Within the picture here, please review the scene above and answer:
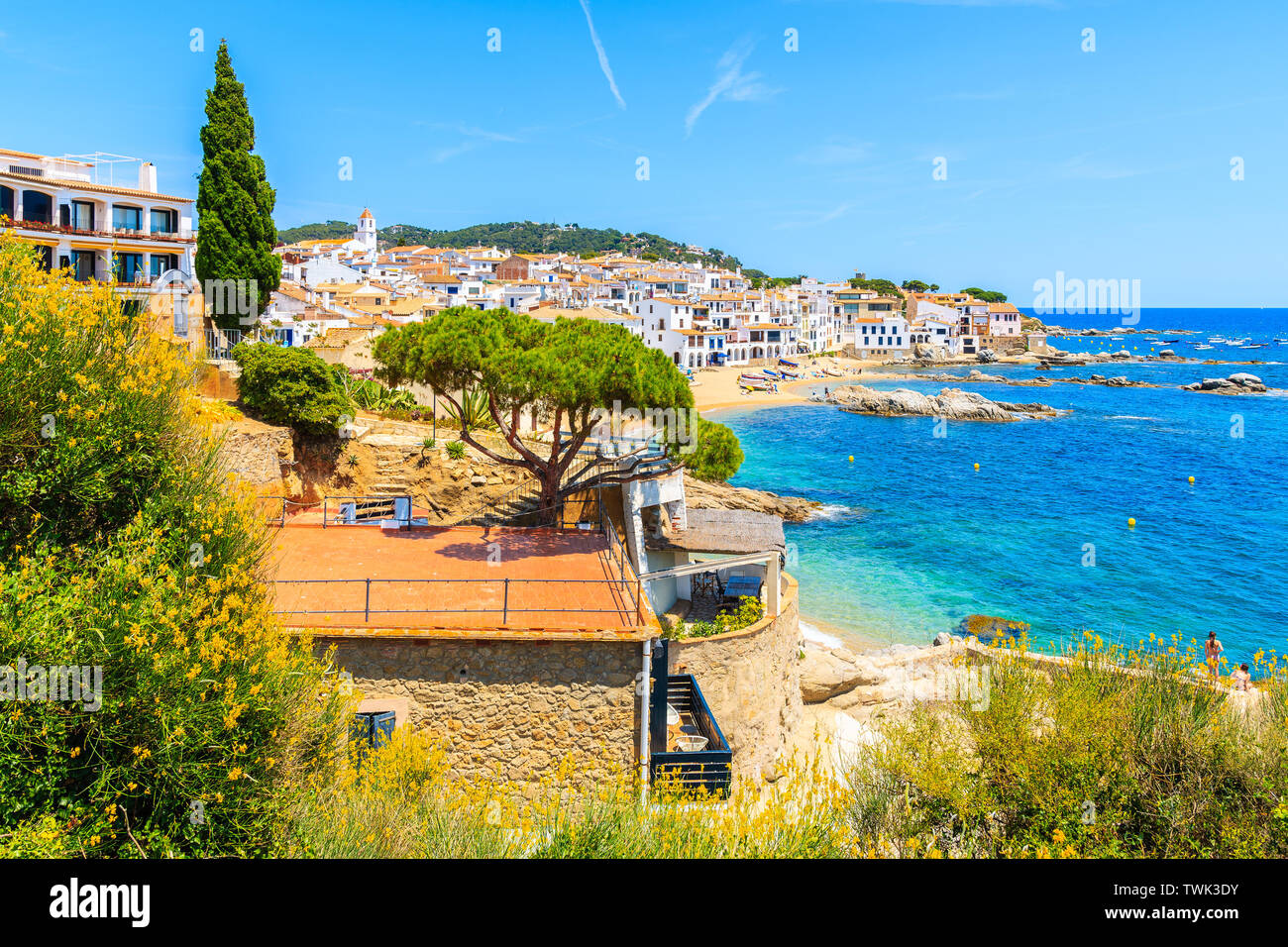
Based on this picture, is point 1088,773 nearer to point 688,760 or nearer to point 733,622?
point 688,760

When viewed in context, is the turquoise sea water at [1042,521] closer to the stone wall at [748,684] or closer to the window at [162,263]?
the stone wall at [748,684]

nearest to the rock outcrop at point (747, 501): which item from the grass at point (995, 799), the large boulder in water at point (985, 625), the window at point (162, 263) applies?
the large boulder in water at point (985, 625)

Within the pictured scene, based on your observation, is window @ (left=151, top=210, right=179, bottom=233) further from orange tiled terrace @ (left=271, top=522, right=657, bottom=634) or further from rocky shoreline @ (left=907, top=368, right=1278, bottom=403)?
rocky shoreline @ (left=907, top=368, right=1278, bottom=403)

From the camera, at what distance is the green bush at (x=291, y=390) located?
70.4 feet

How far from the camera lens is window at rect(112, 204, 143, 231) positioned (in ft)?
102

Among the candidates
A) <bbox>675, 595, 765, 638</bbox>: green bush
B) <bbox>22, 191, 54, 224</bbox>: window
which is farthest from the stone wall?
<bbox>22, 191, 54, 224</bbox>: window

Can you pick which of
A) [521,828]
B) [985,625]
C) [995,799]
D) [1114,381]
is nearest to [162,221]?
[521,828]

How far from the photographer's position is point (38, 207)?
29000mm

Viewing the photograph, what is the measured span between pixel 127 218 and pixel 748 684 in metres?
30.7

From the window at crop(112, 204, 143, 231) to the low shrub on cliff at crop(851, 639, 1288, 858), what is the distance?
111 feet

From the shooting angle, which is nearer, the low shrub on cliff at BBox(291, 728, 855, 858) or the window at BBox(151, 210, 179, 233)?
the low shrub on cliff at BBox(291, 728, 855, 858)
